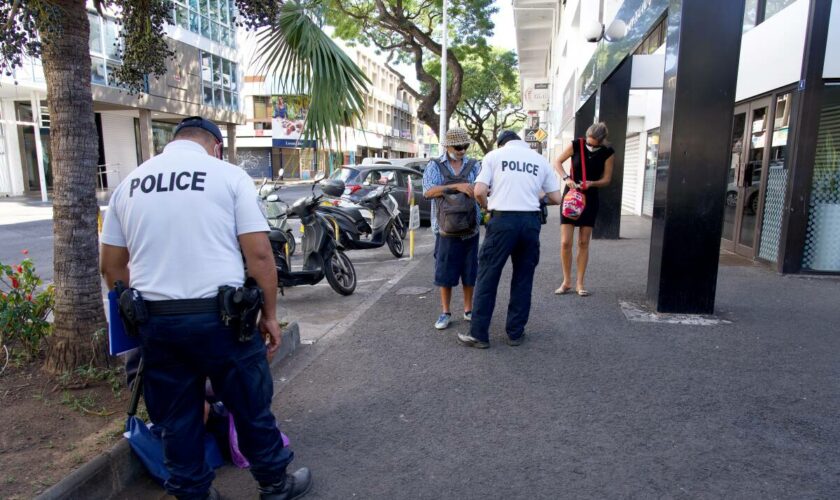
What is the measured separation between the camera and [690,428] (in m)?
3.31

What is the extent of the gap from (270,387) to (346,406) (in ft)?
3.88

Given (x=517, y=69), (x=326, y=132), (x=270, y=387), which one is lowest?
(x=270, y=387)

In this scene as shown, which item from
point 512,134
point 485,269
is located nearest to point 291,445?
point 485,269

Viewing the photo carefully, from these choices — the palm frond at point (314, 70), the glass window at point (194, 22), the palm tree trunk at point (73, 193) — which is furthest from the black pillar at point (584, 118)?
the glass window at point (194, 22)

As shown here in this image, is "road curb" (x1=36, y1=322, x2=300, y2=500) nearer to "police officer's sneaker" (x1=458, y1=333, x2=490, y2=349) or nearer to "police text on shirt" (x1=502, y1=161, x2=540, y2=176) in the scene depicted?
"police officer's sneaker" (x1=458, y1=333, x2=490, y2=349)

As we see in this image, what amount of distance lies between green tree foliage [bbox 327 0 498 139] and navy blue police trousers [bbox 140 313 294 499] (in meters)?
18.9

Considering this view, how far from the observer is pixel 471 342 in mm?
4734

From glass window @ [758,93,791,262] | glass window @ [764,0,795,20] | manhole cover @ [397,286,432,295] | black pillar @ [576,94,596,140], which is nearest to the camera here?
manhole cover @ [397,286,432,295]

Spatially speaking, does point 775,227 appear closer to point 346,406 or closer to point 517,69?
point 346,406

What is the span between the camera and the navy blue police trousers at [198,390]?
2.34 m

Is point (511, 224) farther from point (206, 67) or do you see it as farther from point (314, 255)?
point (206, 67)

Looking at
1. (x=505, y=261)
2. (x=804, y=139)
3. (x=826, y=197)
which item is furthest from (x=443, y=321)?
(x=826, y=197)

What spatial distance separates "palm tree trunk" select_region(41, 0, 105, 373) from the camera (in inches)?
135

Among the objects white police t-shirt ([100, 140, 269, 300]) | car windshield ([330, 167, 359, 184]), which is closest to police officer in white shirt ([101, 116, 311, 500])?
white police t-shirt ([100, 140, 269, 300])
